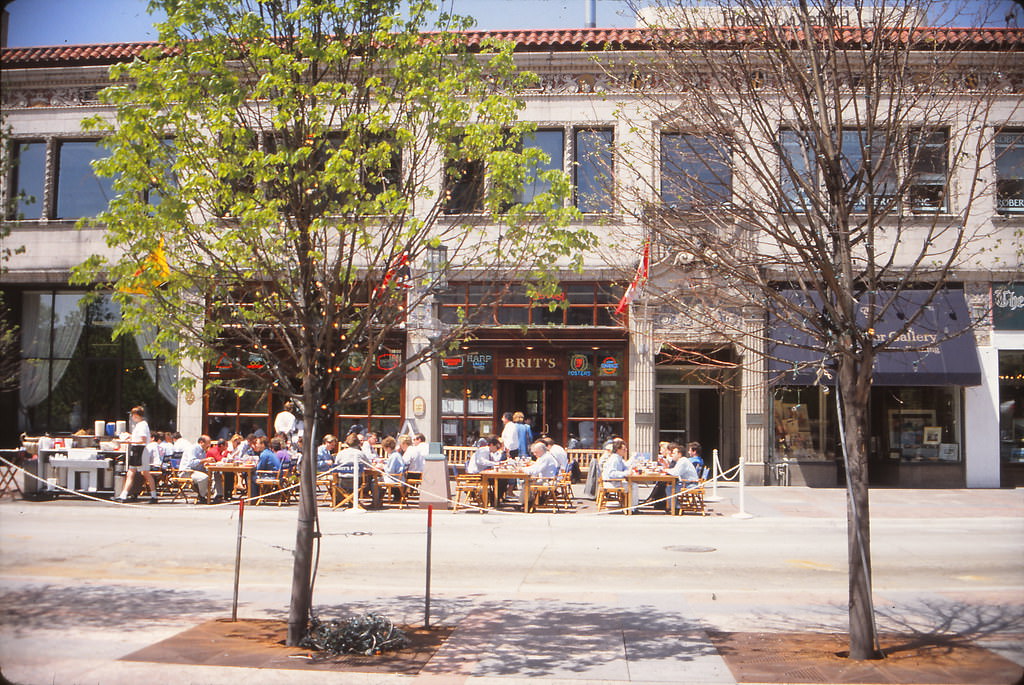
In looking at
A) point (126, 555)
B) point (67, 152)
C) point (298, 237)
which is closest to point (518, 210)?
point (298, 237)

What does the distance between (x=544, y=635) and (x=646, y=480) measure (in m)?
9.14

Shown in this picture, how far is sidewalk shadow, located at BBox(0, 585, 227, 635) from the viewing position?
8.31 metres

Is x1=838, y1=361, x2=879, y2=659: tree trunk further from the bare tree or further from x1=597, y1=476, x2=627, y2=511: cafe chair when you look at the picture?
x1=597, y1=476, x2=627, y2=511: cafe chair

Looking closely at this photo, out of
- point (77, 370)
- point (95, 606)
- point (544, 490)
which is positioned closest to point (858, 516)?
point (95, 606)

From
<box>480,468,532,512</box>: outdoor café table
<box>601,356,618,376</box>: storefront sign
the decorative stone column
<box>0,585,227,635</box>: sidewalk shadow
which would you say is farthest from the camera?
<box>601,356,618,376</box>: storefront sign

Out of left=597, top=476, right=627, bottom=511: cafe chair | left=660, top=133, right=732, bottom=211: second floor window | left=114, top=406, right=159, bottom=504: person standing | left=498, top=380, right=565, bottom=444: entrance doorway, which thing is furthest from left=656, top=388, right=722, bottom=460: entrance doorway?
left=660, top=133, right=732, bottom=211: second floor window

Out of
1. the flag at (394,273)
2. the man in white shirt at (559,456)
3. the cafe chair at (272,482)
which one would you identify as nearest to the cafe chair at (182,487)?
the cafe chair at (272,482)

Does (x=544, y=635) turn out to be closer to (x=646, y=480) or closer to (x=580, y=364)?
(x=646, y=480)

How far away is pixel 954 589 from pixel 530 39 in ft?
54.6

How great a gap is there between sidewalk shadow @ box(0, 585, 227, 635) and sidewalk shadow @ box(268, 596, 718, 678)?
1.53 metres

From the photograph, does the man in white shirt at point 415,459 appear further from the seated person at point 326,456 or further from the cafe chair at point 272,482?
the cafe chair at point 272,482

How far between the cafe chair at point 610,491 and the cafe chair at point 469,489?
7.90 ft

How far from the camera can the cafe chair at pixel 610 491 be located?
17.5m

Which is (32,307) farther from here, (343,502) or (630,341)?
(630,341)
